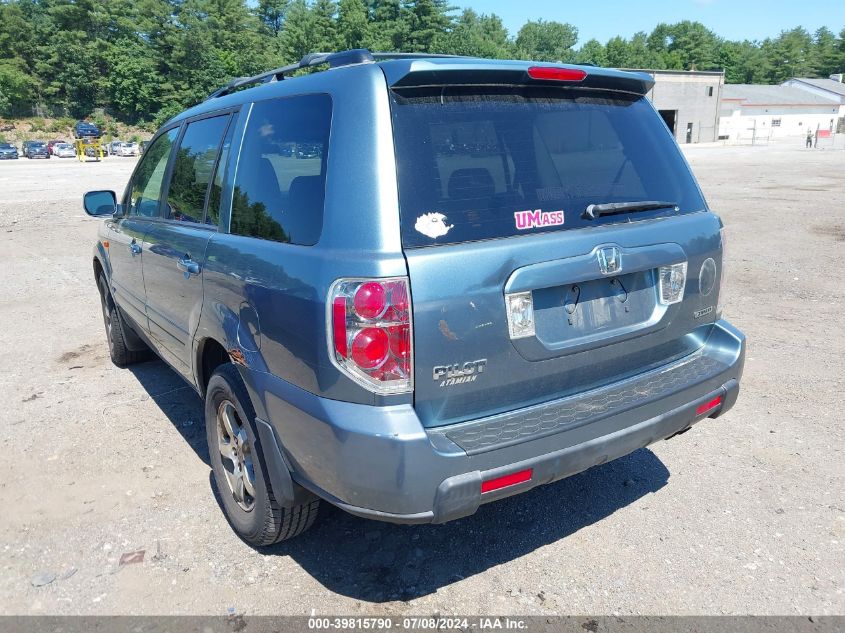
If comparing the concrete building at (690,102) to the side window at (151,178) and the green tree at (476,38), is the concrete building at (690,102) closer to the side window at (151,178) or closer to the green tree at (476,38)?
the green tree at (476,38)

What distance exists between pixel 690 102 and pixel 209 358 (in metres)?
73.6

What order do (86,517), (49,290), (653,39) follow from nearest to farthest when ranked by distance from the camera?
(86,517) < (49,290) < (653,39)

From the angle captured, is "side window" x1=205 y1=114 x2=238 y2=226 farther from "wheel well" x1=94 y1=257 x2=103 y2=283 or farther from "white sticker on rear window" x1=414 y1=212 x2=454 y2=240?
"wheel well" x1=94 y1=257 x2=103 y2=283

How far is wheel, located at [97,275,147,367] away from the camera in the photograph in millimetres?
5441

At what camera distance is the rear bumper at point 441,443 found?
2201 millimetres

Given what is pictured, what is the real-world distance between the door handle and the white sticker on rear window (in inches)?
55.5

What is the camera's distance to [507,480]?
2334mm

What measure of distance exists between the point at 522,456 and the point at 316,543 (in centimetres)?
133

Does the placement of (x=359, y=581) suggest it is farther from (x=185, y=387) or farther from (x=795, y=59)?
(x=795, y=59)

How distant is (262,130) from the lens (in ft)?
9.69

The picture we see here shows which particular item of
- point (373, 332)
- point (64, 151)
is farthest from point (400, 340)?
point (64, 151)

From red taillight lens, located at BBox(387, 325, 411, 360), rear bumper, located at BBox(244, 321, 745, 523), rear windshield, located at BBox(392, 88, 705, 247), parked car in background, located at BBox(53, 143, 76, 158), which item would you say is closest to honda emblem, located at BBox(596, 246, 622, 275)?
rear windshield, located at BBox(392, 88, 705, 247)

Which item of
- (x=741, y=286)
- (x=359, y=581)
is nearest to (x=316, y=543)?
(x=359, y=581)

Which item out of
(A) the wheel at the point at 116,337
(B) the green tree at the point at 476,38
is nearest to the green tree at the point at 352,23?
(B) the green tree at the point at 476,38
